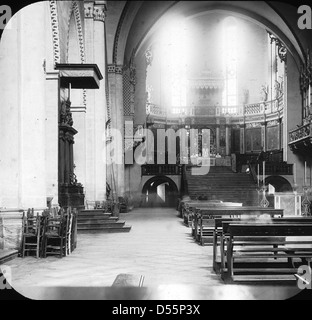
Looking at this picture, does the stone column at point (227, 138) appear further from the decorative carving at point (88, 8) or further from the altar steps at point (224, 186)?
the decorative carving at point (88, 8)

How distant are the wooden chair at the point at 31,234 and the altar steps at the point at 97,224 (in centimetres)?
456

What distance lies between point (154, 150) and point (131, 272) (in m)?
27.9

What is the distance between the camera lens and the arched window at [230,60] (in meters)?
38.1

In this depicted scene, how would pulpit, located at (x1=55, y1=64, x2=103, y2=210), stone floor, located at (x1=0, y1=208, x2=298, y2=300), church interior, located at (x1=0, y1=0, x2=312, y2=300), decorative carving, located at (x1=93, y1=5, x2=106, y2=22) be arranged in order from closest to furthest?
stone floor, located at (x1=0, y1=208, x2=298, y2=300), church interior, located at (x1=0, y1=0, x2=312, y2=300), pulpit, located at (x1=55, y1=64, x2=103, y2=210), decorative carving, located at (x1=93, y1=5, x2=106, y2=22)

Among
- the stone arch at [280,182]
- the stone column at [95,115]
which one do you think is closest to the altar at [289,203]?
the stone column at [95,115]

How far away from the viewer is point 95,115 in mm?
17719

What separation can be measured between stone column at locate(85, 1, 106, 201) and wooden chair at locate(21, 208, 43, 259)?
335 inches

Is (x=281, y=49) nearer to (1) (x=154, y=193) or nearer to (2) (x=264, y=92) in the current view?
(2) (x=264, y=92)

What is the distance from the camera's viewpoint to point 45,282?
6.23 metres

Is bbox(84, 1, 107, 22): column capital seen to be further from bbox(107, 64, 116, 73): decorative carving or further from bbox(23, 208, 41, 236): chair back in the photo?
bbox(23, 208, 41, 236): chair back

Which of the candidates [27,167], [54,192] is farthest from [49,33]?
[27,167]

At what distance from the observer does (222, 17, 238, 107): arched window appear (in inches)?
1499

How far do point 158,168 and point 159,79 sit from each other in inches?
385

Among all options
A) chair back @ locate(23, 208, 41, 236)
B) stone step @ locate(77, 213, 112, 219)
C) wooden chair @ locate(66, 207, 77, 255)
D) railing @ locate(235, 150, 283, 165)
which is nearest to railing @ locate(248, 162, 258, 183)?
railing @ locate(235, 150, 283, 165)
